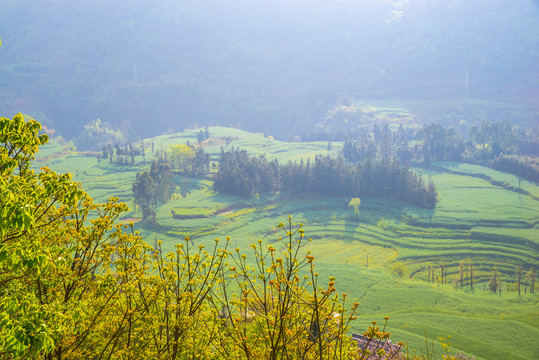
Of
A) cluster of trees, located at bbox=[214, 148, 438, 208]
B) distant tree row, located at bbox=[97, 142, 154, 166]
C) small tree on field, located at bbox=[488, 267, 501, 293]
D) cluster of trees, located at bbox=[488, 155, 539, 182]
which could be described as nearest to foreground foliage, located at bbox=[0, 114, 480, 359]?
small tree on field, located at bbox=[488, 267, 501, 293]

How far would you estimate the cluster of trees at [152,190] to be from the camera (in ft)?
287

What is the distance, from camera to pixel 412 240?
262ft

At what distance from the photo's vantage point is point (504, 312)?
51.3 meters

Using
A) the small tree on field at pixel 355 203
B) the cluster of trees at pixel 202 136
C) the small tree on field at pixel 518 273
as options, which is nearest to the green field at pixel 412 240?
the small tree on field at pixel 518 273

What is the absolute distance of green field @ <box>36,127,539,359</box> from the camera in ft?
154

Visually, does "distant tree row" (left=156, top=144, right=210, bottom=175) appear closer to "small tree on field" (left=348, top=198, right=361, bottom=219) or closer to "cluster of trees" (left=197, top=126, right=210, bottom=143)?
"small tree on field" (left=348, top=198, right=361, bottom=219)

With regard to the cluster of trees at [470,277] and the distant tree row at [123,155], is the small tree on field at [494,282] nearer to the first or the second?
the cluster of trees at [470,277]

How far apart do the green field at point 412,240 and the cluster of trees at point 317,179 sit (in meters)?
4.21

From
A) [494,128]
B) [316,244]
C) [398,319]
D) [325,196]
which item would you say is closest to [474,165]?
[494,128]

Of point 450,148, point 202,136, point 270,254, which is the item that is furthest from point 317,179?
point 202,136

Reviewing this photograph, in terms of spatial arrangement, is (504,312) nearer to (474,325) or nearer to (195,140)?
(474,325)

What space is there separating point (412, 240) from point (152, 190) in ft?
195

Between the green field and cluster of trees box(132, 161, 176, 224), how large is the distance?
3266 millimetres

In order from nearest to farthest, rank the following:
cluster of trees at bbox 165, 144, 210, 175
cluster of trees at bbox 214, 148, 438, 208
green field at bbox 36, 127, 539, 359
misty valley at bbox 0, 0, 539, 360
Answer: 1. misty valley at bbox 0, 0, 539, 360
2. green field at bbox 36, 127, 539, 359
3. cluster of trees at bbox 214, 148, 438, 208
4. cluster of trees at bbox 165, 144, 210, 175
